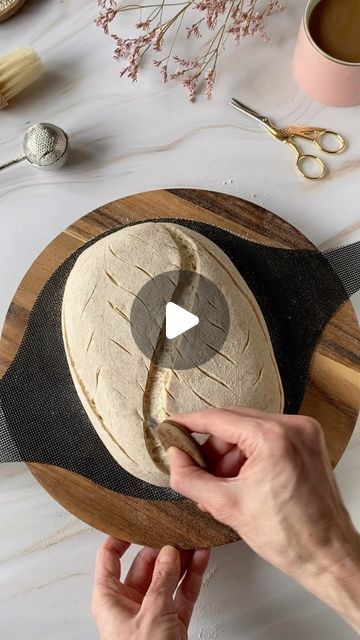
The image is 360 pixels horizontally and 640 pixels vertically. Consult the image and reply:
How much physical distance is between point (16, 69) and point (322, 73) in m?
0.55

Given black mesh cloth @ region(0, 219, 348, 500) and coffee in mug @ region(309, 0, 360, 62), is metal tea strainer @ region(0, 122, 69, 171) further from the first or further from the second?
coffee in mug @ region(309, 0, 360, 62)

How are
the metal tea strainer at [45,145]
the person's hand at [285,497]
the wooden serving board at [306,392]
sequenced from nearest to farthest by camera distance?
the person's hand at [285,497]
the wooden serving board at [306,392]
the metal tea strainer at [45,145]

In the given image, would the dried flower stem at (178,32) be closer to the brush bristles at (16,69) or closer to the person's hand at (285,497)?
the brush bristles at (16,69)

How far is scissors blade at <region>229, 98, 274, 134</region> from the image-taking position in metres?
1.19

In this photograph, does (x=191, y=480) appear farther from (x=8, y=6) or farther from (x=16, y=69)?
(x=8, y=6)

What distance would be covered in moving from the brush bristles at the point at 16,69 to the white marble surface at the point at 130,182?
0.04 m

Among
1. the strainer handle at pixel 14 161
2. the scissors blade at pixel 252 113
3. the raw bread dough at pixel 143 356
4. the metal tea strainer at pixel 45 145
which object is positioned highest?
the scissors blade at pixel 252 113

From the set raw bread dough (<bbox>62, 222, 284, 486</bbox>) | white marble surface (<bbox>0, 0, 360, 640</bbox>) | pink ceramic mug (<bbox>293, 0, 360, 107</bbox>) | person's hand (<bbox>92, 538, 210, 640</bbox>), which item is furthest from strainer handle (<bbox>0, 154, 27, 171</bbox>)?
person's hand (<bbox>92, 538, 210, 640</bbox>)

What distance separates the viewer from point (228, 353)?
96 centimetres

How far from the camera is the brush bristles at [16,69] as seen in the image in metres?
1.18

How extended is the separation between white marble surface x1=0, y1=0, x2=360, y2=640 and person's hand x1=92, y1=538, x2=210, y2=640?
6 centimetres

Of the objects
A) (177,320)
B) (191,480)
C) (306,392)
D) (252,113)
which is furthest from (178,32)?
(191,480)

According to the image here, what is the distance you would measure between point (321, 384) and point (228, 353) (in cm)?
20
